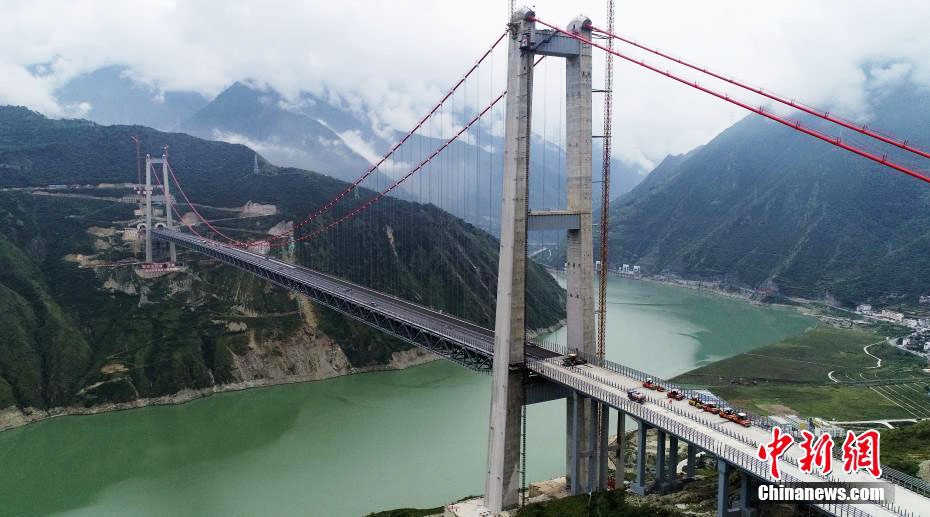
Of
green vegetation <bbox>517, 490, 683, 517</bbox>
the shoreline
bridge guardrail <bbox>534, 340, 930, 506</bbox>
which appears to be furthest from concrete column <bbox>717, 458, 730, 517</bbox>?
the shoreline

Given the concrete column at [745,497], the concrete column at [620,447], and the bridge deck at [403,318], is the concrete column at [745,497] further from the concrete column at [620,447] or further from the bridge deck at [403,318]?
the bridge deck at [403,318]

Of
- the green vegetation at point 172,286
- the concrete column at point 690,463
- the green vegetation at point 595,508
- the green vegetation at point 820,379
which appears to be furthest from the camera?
the green vegetation at point 172,286

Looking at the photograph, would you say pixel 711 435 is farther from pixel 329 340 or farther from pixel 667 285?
pixel 667 285

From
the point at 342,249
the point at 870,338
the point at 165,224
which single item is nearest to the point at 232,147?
the point at 165,224

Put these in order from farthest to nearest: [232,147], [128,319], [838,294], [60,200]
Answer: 1. [232,147]
2. [838,294]
3. [60,200]
4. [128,319]

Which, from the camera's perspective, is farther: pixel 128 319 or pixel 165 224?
pixel 165 224

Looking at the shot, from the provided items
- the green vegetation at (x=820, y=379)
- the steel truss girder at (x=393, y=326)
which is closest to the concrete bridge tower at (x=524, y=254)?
the steel truss girder at (x=393, y=326)

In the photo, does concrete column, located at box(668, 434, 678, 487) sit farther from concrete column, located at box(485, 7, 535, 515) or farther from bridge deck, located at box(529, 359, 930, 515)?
concrete column, located at box(485, 7, 535, 515)
